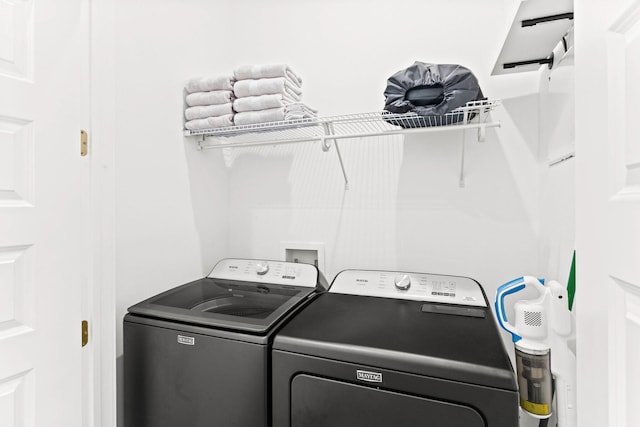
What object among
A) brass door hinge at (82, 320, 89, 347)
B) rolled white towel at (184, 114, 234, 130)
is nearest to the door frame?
brass door hinge at (82, 320, 89, 347)

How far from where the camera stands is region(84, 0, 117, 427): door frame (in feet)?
4.00

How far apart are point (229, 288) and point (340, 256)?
618mm

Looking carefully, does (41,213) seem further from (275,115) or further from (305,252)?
(305,252)

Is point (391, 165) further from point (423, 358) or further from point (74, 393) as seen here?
point (74, 393)

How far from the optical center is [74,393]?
112 cm

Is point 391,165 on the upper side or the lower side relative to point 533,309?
upper

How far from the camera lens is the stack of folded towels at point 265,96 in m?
1.57

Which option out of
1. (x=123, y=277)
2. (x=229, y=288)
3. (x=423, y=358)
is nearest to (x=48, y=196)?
(x=123, y=277)

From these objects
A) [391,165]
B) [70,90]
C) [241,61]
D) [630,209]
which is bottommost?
[630,209]

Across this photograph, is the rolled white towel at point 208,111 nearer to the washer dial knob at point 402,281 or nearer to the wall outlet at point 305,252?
the wall outlet at point 305,252

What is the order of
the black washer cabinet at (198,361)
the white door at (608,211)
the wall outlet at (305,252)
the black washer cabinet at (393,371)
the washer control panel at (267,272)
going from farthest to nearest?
1. the wall outlet at (305,252)
2. the washer control panel at (267,272)
3. the black washer cabinet at (198,361)
4. the black washer cabinet at (393,371)
5. the white door at (608,211)

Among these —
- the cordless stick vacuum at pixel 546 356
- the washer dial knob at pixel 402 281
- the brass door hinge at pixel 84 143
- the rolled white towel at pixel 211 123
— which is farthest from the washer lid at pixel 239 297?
the cordless stick vacuum at pixel 546 356

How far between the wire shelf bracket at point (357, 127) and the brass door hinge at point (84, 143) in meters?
0.57

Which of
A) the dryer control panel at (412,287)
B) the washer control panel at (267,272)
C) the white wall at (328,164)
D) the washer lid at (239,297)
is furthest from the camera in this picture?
the washer control panel at (267,272)
